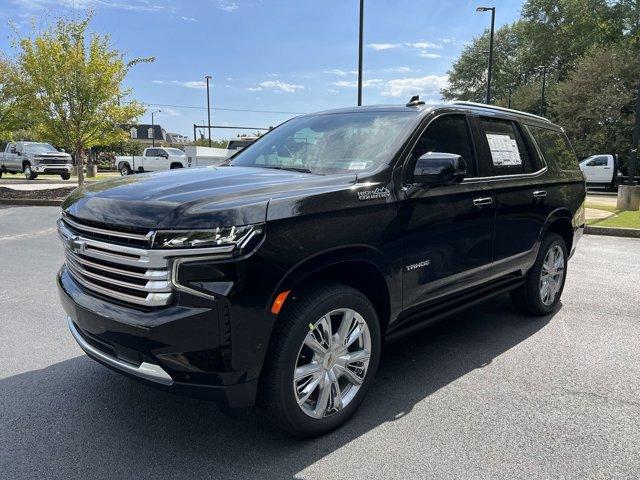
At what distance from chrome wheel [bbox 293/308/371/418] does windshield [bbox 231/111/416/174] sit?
3.31 feet

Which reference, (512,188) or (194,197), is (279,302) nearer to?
(194,197)

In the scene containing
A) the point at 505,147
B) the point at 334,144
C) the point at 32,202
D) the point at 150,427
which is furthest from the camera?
the point at 32,202

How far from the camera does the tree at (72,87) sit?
14352 millimetres

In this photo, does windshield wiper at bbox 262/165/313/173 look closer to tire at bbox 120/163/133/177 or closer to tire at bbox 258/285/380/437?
tire at bbox 258/285/380/437

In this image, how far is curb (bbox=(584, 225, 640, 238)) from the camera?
10344mm

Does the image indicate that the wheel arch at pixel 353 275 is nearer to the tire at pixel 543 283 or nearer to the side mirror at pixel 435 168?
the side mirror at pixel 435 168

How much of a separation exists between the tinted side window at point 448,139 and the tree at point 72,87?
1364 cm

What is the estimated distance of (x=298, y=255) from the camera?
8.50ft

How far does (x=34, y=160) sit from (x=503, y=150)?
26.6 metres

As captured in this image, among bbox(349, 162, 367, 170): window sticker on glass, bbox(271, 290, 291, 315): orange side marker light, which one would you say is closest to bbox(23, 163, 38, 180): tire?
bbox(349, 162, 367, 170): window sticker on glass

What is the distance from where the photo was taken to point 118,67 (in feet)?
50.1

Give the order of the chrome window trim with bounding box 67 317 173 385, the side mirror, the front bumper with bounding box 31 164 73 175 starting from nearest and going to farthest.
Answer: the chrome window trim with bounding box 67 317 173 385
the side mirror
the front bumper with bounding box 31 164 73 175

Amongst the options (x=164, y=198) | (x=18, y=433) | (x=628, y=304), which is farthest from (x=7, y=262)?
(x=628, y=304)

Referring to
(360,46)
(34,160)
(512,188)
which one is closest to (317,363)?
(512,188)
